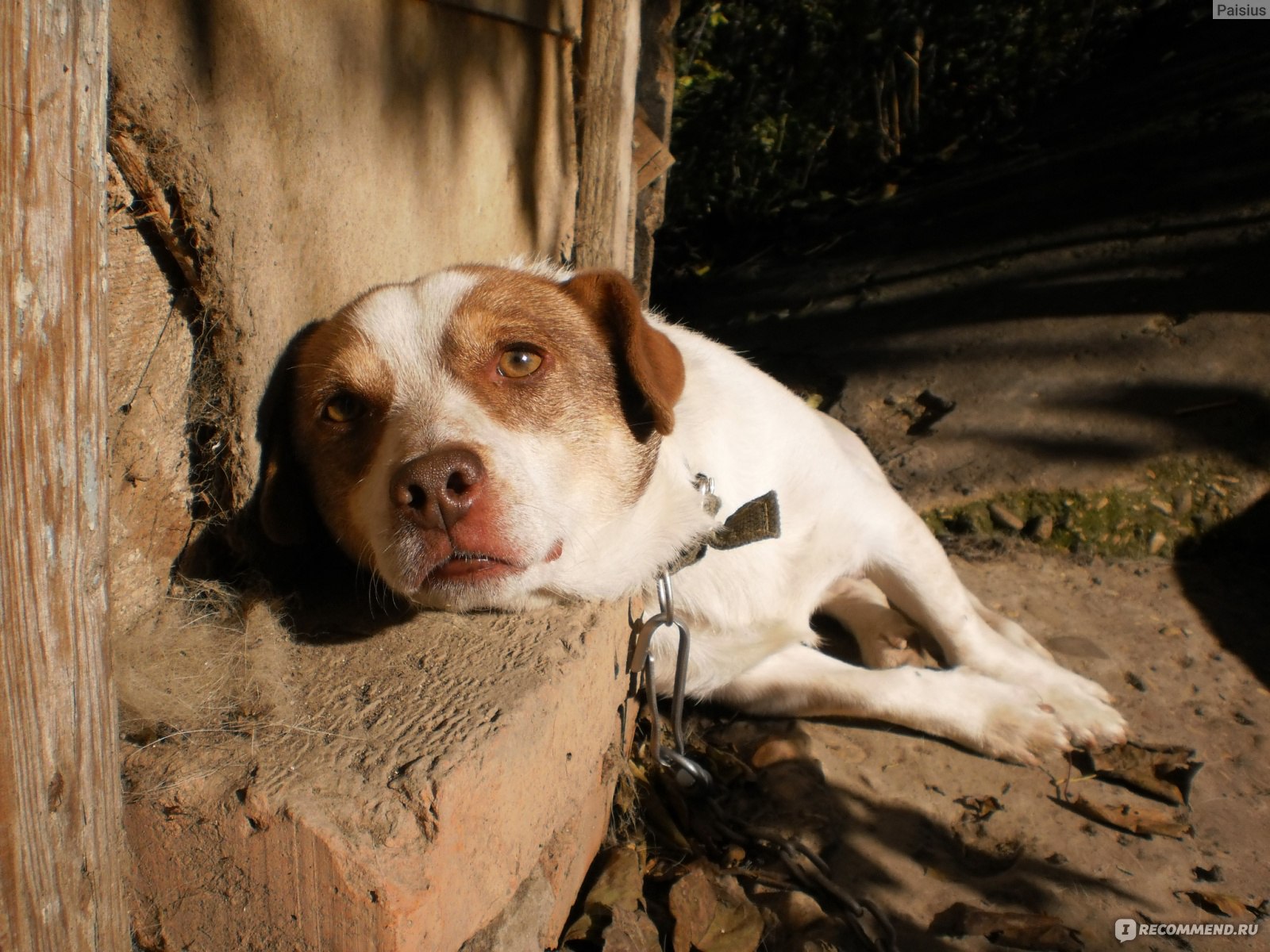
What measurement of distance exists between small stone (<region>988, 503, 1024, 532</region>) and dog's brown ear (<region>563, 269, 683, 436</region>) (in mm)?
2292

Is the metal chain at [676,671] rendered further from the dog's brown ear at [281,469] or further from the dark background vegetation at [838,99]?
the dark background vegetation at [838,99]

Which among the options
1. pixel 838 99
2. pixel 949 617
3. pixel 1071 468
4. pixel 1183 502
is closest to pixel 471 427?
pixel 949 617

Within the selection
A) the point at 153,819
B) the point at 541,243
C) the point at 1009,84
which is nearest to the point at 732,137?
the point at 1009,84

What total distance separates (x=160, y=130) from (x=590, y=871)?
2.06 meters

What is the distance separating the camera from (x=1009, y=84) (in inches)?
383

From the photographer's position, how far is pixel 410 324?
7.59 ft

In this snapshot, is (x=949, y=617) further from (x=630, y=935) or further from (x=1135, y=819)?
(x=630, y=935)

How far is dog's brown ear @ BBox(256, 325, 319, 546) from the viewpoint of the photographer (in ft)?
7.52

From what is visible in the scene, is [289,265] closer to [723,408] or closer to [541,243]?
[723,408]

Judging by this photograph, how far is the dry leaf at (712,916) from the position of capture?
2.24m

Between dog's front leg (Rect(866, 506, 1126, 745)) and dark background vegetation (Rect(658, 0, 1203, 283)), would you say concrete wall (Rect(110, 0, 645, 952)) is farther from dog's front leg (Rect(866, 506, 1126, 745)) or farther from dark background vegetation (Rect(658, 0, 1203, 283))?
dark background vegetation (Rect(658, 0, 1203, 283))

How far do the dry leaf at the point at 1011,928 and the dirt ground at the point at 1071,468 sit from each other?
1 centimetres

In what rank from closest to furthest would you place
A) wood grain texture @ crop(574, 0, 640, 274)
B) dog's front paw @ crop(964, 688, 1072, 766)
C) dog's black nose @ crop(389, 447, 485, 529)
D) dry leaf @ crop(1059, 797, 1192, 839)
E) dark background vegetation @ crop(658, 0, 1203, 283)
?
dog's black nose @ crop(389, 447, 485, 529), dry leaf @ crop(1059, 797, 1192, 839), dog's front paw @ crop(964, 688, 1072, 766), wood grain texture @ crop(574, 0, 640, 274), dark background vegetation @ crop(658, 0, 1203, 283)

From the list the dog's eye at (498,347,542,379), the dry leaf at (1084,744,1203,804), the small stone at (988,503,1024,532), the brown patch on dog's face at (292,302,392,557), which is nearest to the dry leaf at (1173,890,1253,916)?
the dry leaf at (1084,744,1203,804)
